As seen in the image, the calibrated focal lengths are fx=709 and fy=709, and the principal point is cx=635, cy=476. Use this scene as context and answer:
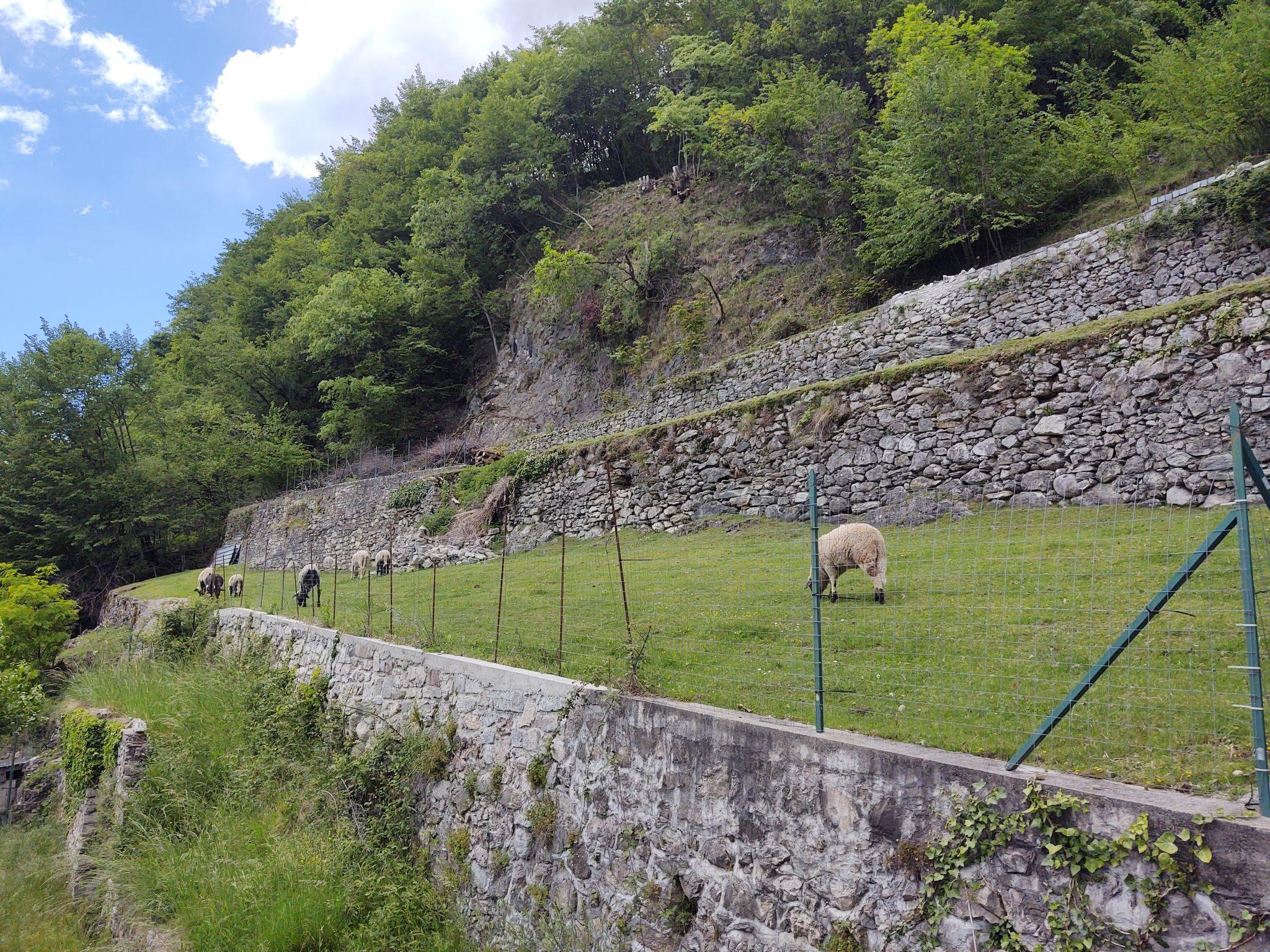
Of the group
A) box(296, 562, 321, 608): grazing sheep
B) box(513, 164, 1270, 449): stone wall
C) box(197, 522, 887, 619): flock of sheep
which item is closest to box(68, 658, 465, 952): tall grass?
box(296, 562, 321, 608): grazing sheep

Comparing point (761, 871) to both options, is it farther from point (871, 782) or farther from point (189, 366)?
point (189, 366)

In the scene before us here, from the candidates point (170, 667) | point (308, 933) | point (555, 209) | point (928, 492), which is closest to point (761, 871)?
point (308, 933)

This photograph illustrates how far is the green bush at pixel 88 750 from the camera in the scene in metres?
10.9

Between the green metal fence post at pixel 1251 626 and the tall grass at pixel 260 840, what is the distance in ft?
18.9

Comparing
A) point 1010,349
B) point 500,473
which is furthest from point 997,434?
point 500,473

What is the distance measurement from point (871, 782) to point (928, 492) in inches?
334

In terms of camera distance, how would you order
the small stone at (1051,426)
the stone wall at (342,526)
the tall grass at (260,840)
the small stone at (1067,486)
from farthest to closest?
the stone wall at (342,526) → the small stone at (1051,426) → the small stone at (1067,486) → the tall grass at (260,840)

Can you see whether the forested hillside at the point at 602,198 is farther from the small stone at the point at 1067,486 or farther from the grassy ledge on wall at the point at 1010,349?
the small stone at the point at 1067,486

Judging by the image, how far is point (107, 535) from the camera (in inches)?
1282

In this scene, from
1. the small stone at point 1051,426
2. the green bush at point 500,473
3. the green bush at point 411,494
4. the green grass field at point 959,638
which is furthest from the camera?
the green bush at point 411,494

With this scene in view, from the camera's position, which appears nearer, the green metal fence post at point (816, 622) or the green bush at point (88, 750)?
the green metal fence post at point (816, 622)

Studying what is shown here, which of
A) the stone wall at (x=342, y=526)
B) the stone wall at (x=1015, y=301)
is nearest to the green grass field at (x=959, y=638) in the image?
the stone wall at (x=1015, y=301)

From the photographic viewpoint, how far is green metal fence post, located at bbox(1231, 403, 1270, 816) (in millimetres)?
2658

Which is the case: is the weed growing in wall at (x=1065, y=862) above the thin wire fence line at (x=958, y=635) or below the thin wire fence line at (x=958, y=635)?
below
